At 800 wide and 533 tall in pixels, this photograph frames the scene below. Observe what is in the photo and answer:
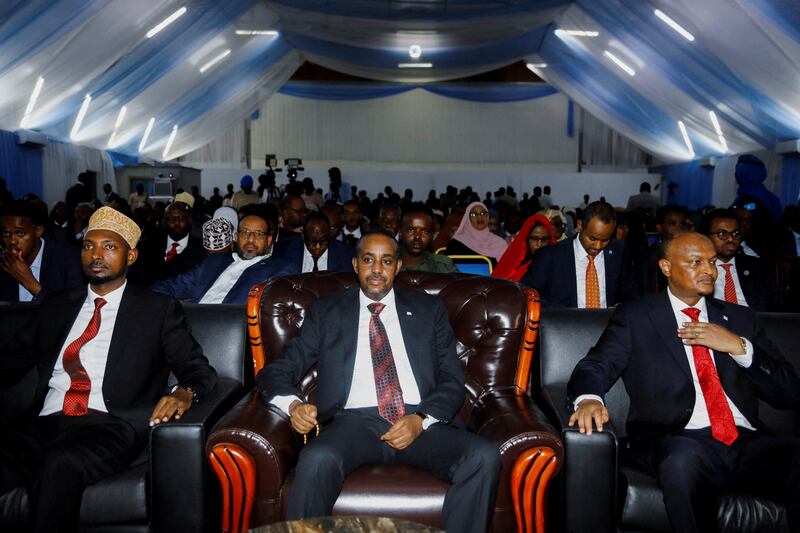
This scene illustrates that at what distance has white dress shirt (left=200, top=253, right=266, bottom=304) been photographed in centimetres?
420

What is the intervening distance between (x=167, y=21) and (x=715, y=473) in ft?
24.8

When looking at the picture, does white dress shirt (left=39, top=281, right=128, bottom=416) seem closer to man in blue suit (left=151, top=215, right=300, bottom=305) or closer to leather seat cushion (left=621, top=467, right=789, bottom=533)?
man in blue suit (left=151, top=215, right=300, bottom=305)

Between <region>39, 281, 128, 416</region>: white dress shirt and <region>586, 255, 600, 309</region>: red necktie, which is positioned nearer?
<region>39, 281, 128, 416</region>: white dress shirt

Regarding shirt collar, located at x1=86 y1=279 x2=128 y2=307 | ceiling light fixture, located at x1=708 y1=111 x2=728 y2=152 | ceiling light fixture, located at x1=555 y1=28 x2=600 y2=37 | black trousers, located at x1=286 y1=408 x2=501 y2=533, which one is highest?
ceiling light fixture, located at x1=555 y1=28 x2=600 y2=37

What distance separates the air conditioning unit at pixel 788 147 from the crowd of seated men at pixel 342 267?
353 centimetres

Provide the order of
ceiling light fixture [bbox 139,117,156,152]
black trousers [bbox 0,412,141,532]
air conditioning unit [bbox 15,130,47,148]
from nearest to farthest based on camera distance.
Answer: black trousers [bbox 0,412,141,532], air conditioning unit [bbox 15,130,47,148], ceiling light fixture [bbox 139,117,156,152]

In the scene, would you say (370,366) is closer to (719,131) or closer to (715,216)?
(715,216)

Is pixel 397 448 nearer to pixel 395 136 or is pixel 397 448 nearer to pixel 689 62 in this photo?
pixel 689 62

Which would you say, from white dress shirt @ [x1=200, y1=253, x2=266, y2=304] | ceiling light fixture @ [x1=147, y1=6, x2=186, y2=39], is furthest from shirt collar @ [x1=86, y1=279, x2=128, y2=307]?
ceiling light fixture @ [x1=147, y1=6, x2=186, y2=39]

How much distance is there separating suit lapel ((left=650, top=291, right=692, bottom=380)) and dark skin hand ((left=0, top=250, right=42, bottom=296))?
9.36ft

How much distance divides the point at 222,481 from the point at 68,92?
829 cm

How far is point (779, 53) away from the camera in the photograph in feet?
26.0

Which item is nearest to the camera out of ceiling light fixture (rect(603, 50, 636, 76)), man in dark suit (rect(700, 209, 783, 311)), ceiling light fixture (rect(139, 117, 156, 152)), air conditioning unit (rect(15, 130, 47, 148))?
man in dark suit (rect(700, 209, 783, 311))

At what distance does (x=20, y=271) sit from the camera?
384 cm
